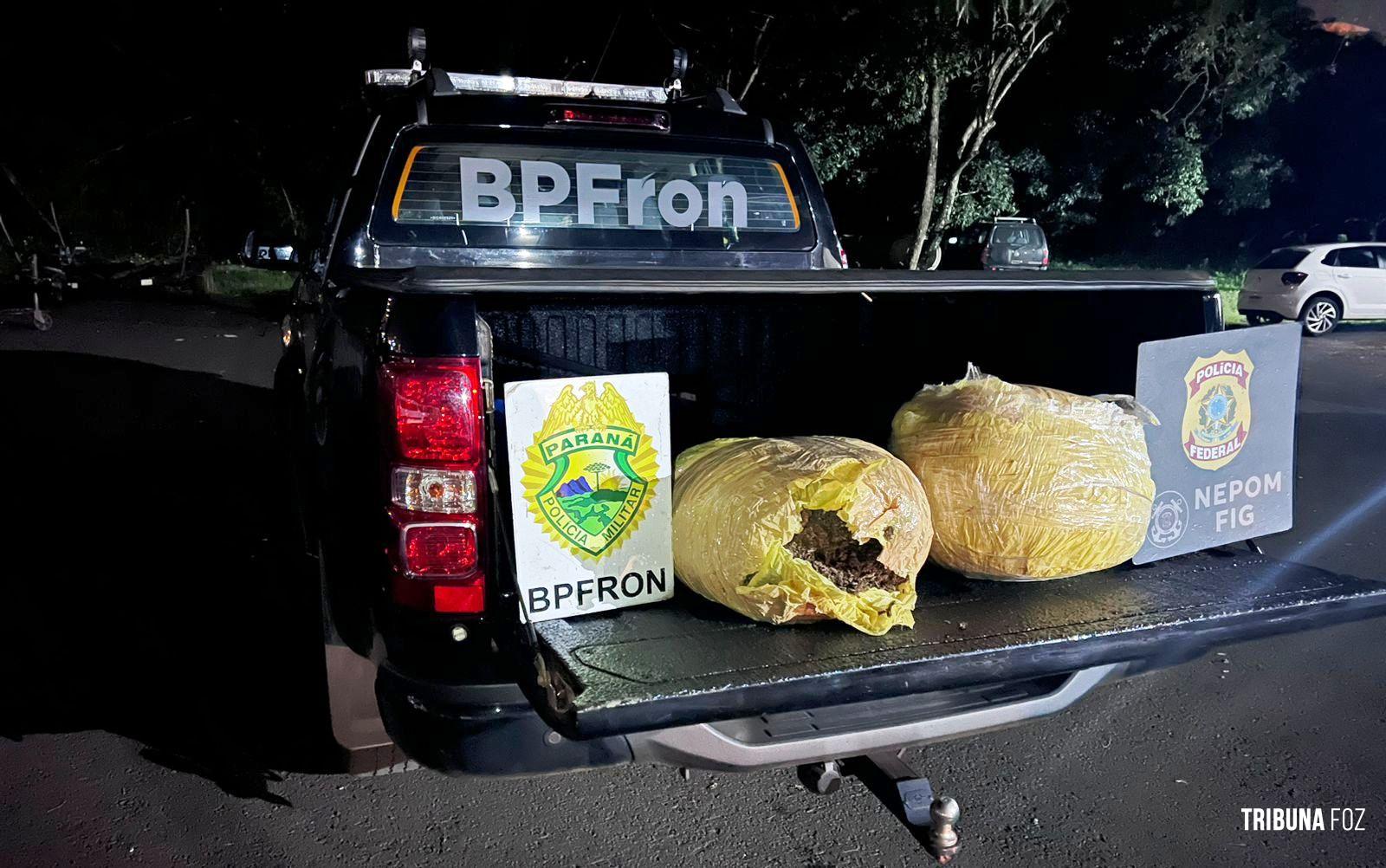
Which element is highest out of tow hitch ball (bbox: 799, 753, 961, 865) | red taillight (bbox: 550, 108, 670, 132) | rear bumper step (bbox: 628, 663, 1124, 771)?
red taillight (bbox: 550, 108, 670, 132)

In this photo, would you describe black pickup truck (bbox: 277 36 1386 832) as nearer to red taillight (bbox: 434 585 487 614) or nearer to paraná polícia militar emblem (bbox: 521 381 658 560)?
red taillight (bbox: 434 585 487 614)

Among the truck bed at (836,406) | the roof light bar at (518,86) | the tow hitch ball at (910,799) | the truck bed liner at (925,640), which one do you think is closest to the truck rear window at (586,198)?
the roof light bar at (518,86)

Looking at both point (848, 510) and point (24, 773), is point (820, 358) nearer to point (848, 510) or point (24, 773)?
point (848, 510)

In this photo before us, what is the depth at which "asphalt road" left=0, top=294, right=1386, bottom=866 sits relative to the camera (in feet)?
9.99

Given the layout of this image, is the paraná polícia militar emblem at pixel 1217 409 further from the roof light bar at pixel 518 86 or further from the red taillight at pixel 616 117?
the roof light bar at pixel 518 86

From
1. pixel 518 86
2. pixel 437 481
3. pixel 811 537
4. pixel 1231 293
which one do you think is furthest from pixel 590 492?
pixel 1231 293

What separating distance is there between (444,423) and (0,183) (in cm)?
4430

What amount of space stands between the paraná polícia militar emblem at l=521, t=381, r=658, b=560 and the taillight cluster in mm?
137

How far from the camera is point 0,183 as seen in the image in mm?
37844

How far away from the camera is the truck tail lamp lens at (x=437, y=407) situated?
7.45 ft

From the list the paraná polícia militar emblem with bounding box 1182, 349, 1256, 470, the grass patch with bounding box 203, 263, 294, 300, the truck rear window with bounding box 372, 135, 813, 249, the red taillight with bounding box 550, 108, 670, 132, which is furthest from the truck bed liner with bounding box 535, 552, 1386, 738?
the grass patch with bounding box 203, 263, 294, 300

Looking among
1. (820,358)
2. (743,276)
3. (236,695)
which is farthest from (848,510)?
(236,695)

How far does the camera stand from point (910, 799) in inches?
109

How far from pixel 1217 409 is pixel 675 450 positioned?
5.28 feet
